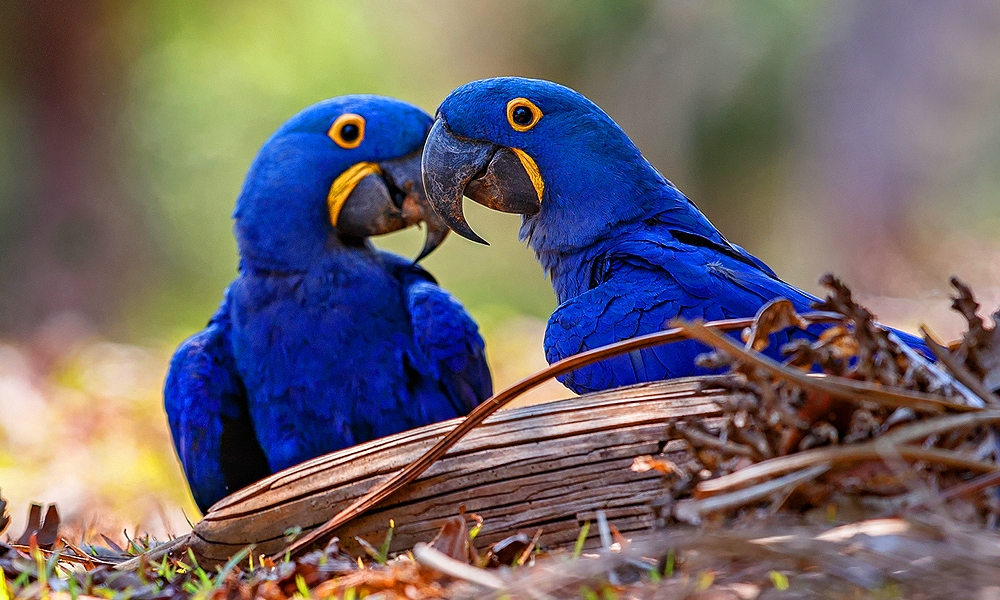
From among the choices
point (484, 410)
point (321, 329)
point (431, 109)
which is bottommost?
point (484, 410)

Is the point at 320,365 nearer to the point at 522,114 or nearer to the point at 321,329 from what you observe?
the point at 321,329

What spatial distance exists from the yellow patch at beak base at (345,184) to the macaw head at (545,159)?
533mm

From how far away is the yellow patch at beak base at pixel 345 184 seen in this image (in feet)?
10.4

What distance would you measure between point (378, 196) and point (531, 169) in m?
0.72

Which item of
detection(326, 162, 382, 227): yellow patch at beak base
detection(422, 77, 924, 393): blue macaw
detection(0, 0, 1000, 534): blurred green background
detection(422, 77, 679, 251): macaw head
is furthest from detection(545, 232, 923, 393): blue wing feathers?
detection(0, 0, 1000, 534): blurred green background

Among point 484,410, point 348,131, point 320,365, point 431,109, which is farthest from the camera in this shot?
point 431,109

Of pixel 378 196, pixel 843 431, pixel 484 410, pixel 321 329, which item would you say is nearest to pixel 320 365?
pixel 321 329

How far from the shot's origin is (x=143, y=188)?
38.6 feet

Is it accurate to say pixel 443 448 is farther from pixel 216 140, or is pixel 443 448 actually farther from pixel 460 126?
pixel 216 140

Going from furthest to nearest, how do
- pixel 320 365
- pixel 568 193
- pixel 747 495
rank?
pixel 320 365
pixel 568 193
pixel 747 495

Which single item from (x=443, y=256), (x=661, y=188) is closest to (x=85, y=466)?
(x=661, y=188)

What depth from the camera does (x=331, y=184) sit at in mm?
3160

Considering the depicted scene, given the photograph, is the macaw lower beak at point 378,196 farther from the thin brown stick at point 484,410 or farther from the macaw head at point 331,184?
the thin brown stick at point 484,410

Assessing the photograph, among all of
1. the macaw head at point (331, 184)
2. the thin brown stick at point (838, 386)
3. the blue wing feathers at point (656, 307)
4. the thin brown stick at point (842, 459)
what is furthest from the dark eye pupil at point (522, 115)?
the thin brown stick at point (842, 459)
